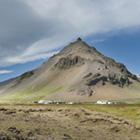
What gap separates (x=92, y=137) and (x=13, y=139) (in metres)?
9.53

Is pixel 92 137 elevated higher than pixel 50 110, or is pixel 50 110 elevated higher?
pixel 50 110

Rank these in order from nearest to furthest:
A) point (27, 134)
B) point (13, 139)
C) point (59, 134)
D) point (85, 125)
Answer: point (13, 139)
point (27, 134)
point (59, 134)
point (85, 125)

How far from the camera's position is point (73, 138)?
31.9 m

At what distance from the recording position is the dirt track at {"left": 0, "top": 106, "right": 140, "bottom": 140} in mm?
29469

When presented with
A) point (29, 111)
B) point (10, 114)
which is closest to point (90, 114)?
point (29, 111)

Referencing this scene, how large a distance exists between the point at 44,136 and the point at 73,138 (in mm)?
2836

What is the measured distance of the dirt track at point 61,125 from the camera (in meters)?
29.5

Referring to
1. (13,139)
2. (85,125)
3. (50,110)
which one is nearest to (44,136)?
(13,139)

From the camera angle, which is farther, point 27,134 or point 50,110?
point 50,110

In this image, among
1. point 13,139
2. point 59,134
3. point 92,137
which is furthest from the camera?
point 92,137

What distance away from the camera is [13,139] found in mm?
26250

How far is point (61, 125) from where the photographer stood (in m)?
35.1

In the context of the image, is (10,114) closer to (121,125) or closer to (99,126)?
(99,126)

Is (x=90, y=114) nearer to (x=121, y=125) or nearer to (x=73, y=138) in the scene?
(x=121, y=125)
